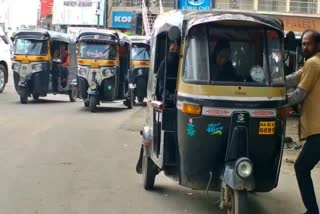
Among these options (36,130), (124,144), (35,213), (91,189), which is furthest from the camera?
(36,130)

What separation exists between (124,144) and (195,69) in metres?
6.18

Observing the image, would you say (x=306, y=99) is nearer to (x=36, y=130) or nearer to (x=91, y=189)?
(x=91, y=189)

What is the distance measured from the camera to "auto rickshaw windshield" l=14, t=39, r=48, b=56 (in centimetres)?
2094

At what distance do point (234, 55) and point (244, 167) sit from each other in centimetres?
125

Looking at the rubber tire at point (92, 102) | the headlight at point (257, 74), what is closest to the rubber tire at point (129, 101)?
the rubber tire at point (92, 102)

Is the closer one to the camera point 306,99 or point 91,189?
point 306,99

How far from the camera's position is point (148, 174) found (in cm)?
815

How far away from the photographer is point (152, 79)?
7.94 m

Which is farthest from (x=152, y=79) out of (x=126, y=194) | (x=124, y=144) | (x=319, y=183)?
(x=124, y=144)

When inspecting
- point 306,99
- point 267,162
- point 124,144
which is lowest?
point 124,144

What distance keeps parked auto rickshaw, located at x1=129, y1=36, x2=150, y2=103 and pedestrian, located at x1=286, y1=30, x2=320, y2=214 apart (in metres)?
16.9

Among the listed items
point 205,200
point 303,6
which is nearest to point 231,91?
point 205,200

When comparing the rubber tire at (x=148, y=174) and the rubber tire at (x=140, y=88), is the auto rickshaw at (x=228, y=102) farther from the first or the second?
the rubber tire at (x=140, y=88)

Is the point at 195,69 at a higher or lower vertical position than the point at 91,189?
higher
